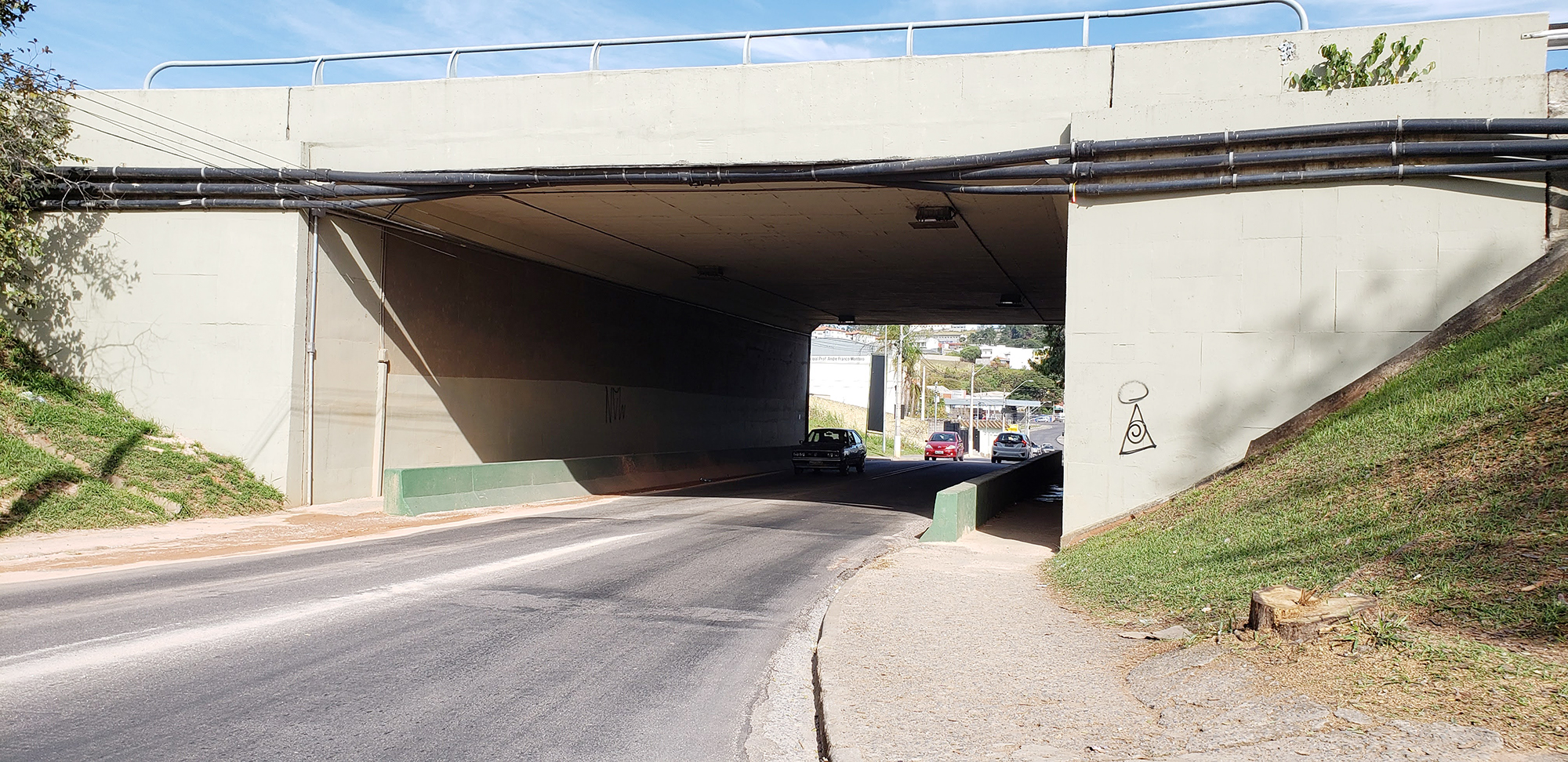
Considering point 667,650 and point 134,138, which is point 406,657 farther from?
point 134,138

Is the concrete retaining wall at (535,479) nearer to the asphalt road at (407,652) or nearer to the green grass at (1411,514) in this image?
the asphalt road at (407,652)

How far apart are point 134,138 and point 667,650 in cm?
1592

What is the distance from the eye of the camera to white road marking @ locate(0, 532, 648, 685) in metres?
6.52

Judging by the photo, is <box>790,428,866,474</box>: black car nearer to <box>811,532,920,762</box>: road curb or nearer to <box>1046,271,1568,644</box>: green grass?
<box>811,532,920,762</box>: road curb

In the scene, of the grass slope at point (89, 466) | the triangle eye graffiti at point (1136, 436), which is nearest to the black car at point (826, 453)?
the grass slope at point (89, 466)

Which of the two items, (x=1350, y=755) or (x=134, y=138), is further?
(x=134, y=138)

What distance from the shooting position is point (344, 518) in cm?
1723

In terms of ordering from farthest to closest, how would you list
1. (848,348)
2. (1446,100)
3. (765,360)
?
1. (848,348)
2. (765,360)
3. (1446,100)

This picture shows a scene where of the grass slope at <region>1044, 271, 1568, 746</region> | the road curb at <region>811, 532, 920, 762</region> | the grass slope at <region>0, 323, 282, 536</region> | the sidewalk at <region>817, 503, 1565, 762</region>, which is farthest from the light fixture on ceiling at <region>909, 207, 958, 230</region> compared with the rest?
the grass slope at <region>0, 323, 282, 536</region>

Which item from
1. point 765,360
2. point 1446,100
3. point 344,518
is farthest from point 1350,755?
point 765,360

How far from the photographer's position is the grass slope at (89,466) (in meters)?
14.5

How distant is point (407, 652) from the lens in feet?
24.1

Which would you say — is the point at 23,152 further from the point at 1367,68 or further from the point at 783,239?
the point at 1367,68

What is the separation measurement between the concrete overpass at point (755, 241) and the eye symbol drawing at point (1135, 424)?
0.04 metres
